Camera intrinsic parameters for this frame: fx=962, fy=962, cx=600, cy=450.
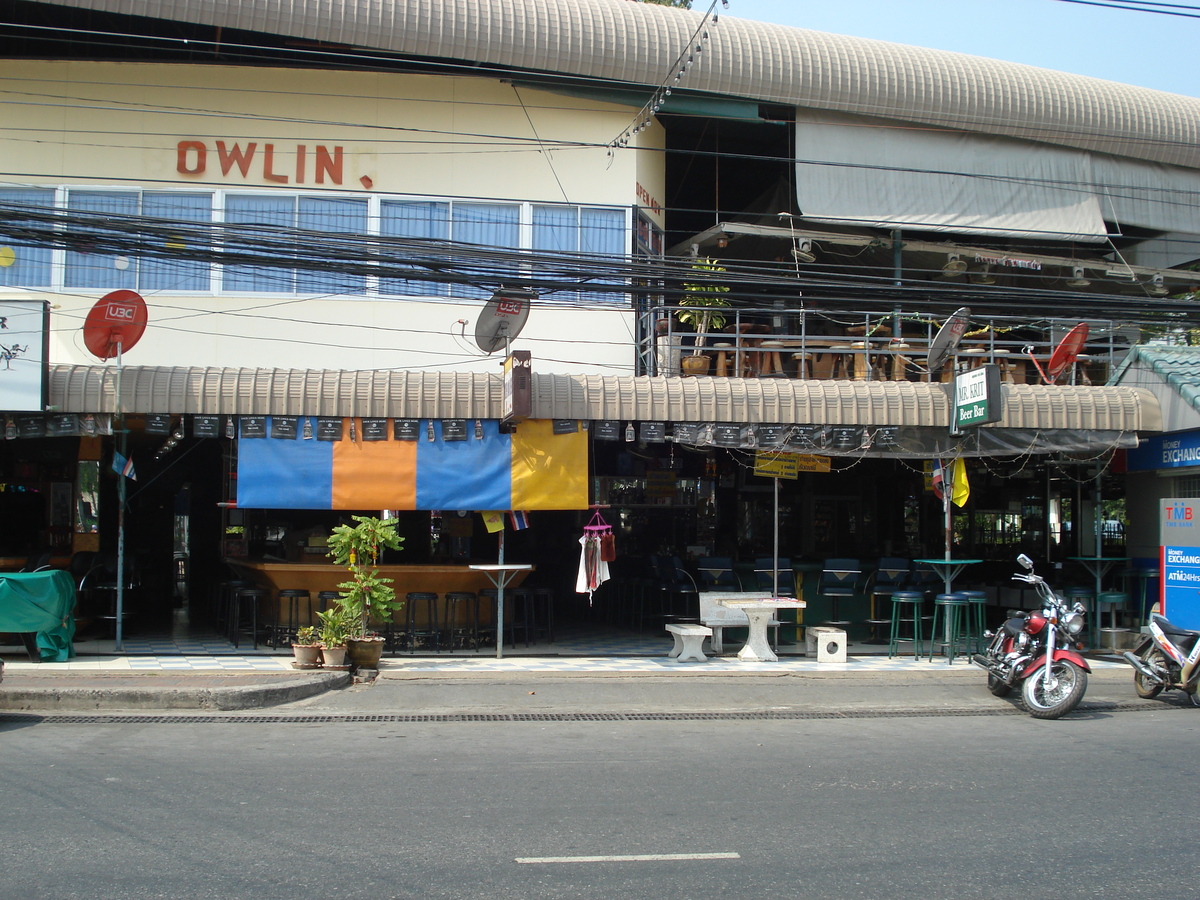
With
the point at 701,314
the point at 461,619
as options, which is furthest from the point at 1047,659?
the point at 461,619

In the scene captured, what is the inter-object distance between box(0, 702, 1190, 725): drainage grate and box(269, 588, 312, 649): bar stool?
3.70 meters

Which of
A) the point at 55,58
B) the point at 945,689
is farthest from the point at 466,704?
the point at 55,58

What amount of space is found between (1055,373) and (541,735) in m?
9.47

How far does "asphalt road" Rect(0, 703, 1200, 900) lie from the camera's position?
5023mm

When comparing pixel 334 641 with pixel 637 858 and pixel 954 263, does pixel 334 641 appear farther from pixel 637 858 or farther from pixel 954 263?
pixel 954 263

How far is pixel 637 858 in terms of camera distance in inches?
211

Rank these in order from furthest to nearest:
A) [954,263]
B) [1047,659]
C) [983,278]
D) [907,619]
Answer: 1. [983,278]
2. [954,263]
3. [907,619]
4. [1047,659]

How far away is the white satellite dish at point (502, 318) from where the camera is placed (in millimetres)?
12445

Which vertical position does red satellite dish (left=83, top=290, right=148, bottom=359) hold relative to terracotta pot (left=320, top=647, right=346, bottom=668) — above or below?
above

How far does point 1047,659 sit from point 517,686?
5.76 meters

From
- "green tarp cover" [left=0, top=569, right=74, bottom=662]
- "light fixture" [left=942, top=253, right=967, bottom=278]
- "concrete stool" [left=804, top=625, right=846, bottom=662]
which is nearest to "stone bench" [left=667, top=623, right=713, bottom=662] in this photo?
"concrete stool" [left=804, top=625, right=846, bottom=662]

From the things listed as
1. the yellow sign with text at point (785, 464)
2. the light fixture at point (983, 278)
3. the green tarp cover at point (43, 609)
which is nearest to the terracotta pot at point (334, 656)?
the green tarp cover at point (43, 609)

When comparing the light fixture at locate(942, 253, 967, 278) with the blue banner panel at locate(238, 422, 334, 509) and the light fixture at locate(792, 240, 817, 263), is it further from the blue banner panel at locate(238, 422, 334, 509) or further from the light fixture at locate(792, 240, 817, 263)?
the blue banner panel at locate(238, 422, 334, 509)

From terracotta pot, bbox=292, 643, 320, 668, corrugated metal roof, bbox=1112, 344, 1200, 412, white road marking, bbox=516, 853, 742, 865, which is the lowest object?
white road marking, bbox=516, 853, 742, 865
